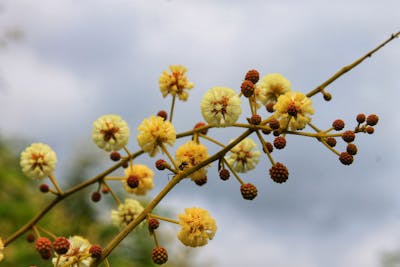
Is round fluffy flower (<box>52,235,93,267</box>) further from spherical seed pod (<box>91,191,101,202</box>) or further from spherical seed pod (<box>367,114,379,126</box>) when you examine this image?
spherical seed pod (<box>367,114,379,126</box>)

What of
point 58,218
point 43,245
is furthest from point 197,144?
point 58,218

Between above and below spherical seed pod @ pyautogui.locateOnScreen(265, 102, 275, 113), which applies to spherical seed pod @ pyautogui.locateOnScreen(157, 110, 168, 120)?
above

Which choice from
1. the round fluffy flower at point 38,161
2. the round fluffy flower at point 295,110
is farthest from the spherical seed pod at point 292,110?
the round fluffy flower at point 38,161

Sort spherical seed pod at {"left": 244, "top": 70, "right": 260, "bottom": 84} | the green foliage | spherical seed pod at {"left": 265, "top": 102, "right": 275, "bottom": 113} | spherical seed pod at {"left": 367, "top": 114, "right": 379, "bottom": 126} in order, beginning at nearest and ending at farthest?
1. spherical seed pod at {"left": 367, "top": 114, "right": 379, "bottom": 126}
2. spherical seed pod at {"left": 244, "top": 70, "right": 260, "bottom": 84}
3. spherical seed pod at {"left": 265, "top": 102, "right": 275, "bottom": 113}
4. the green foliage

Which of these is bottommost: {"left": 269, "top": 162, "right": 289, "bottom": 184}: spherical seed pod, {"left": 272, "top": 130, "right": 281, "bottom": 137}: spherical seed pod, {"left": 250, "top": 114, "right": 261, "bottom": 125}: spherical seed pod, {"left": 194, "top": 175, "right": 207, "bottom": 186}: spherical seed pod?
{"left": 269, "top": 162, "right": 289, "bottom": 184}: spherical seed pod

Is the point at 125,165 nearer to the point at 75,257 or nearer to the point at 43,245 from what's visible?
the point at 43,245

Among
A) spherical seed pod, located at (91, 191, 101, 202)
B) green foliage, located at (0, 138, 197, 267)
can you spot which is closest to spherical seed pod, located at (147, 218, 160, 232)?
spherical seed pod, located at (91, 191, 101, 202)

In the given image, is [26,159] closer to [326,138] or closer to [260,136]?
[260,136]

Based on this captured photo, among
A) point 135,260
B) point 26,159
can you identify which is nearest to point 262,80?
point 26,159
